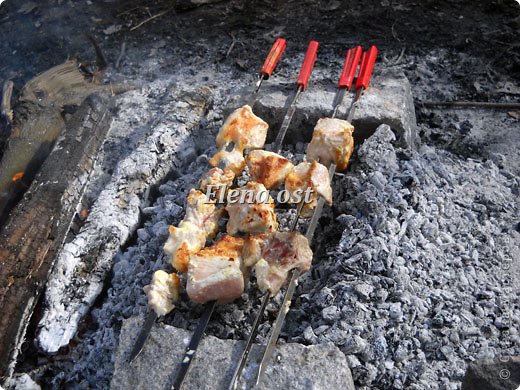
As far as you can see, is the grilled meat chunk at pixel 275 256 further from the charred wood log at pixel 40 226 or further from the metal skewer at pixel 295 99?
the charred wood log at pixel 40 226

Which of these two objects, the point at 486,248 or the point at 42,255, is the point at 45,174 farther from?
the point at 486,248

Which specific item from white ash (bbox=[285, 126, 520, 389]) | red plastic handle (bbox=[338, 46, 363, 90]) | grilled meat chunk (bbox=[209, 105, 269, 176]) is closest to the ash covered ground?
white ash (bbox=[285, 126, 520, 389])

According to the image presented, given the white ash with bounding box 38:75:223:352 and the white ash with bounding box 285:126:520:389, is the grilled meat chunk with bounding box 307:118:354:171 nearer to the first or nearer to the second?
the white ash with bounding box 285:126:520:389

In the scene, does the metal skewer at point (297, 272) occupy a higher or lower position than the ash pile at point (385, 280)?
higher

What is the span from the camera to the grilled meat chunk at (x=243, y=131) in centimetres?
359

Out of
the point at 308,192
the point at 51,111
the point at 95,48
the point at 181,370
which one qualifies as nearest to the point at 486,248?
the point at 308,192

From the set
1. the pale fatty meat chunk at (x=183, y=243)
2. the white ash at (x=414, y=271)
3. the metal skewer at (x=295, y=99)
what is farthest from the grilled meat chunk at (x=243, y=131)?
the pale fatty meat chunk at (x=183, y=243)

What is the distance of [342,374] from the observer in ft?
8.11

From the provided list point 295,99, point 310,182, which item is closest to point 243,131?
point 295,99

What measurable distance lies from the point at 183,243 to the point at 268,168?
0.74m

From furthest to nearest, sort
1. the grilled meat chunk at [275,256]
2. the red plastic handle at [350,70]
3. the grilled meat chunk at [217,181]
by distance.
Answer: the red plastic handle at [350,70], the grilled meat chunk at [217,181], the grilled meat chunk at [275,256]

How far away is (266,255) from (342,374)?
730mm

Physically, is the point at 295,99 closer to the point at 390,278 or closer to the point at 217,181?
the point at 217,181

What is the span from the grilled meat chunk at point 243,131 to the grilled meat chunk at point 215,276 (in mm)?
952
